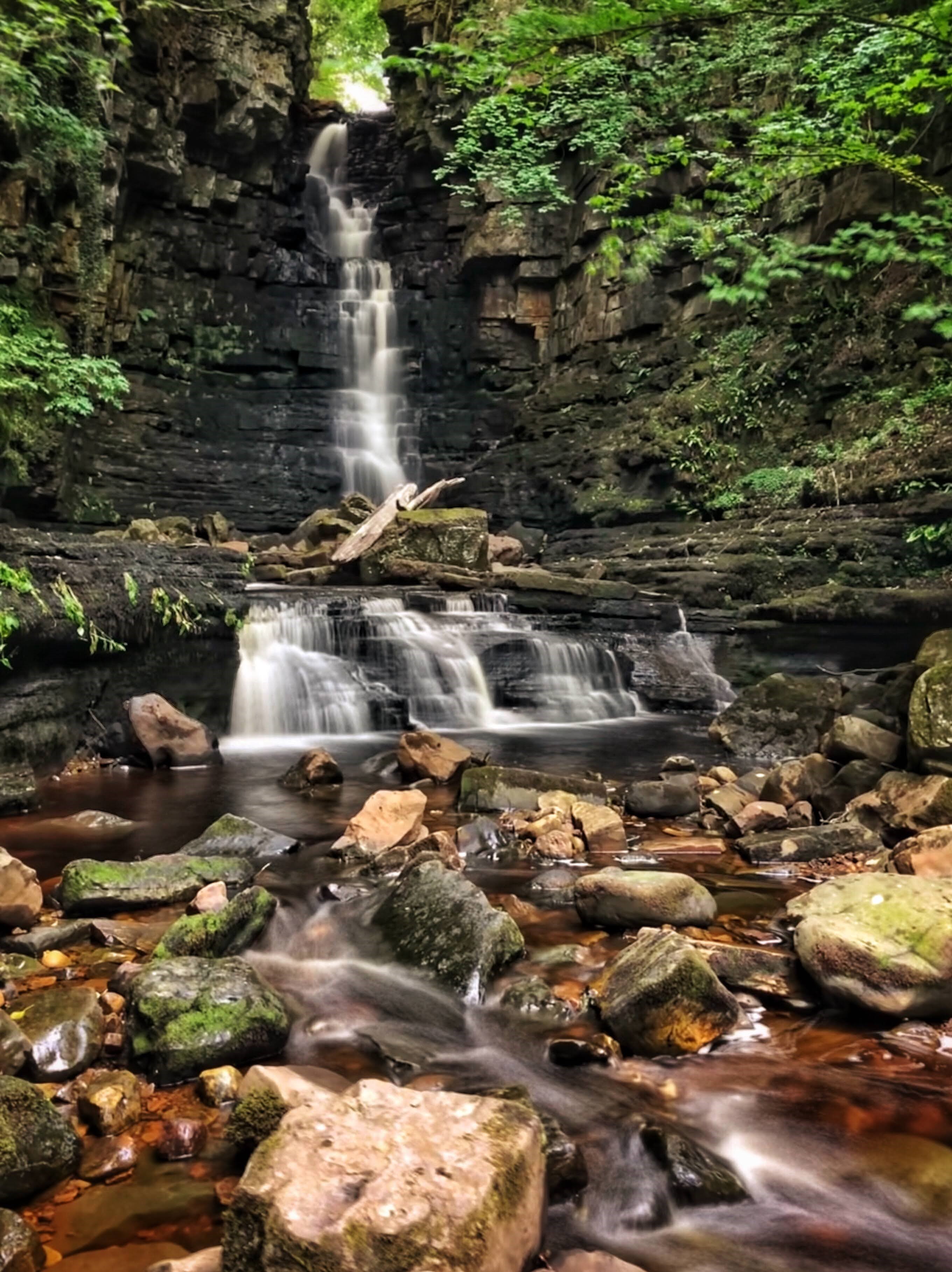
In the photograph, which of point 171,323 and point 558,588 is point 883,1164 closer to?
point 558,588

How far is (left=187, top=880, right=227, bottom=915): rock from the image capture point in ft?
12.2

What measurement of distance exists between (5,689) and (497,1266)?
20.3ft

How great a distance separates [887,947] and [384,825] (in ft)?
9.46

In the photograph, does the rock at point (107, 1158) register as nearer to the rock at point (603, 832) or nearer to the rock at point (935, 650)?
the rock at point (603, 832)

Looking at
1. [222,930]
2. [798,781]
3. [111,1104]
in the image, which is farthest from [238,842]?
[798,781]

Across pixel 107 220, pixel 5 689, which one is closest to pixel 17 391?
pixel 107 220

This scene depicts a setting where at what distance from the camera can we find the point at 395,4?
70.7 ft

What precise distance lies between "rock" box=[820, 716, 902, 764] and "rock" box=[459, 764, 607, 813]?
5.42 feet

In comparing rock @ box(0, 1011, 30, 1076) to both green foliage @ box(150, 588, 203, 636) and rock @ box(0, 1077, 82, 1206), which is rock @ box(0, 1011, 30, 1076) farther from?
green foliage @ box(150, 588, 203, 636)

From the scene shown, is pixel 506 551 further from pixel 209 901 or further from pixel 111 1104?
pixel 111 1104

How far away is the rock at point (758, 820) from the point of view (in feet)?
16.7

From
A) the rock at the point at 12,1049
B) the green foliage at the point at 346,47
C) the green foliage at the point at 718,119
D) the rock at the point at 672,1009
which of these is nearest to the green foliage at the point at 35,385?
the green foliage at the point at 718,119

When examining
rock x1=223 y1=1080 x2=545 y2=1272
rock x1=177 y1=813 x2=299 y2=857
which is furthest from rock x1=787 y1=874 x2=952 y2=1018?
rock x1=177 y1=813 x2=299 y2=857

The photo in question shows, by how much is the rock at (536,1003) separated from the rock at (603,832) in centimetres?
180
